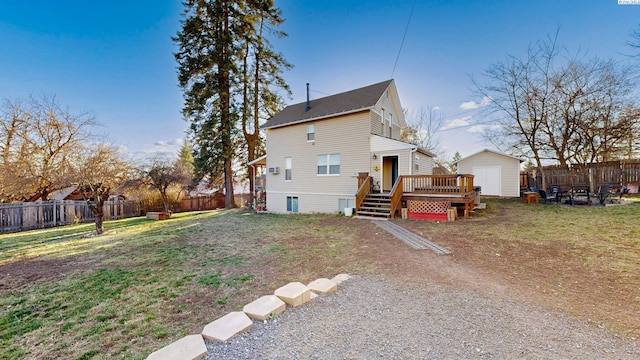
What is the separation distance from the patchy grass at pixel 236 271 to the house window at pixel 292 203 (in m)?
5.95

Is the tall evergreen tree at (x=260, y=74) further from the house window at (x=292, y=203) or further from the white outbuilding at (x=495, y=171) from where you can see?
the white outbuilding at (x=495, y=171)

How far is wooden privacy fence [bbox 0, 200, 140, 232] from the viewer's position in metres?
11.6

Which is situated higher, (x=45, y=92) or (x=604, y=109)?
(x=45, y=92)

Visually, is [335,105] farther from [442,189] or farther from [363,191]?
[442,189]

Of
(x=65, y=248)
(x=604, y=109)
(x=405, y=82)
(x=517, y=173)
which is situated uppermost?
(x=405, y=82)

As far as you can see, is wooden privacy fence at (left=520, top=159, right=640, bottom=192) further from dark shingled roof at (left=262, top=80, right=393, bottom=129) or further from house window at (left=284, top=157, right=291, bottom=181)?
house window at (left=284, top=157, right=291, bottom=181)

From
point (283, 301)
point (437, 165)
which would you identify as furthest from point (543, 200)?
point (283, 301)

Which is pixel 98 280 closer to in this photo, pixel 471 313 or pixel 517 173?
pixel 471 313

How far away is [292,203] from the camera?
1477cm

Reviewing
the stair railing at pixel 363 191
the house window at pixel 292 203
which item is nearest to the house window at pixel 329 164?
the stair railing at pixel 363 191

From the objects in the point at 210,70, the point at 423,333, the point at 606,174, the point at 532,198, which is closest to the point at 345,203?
the point at 532,198

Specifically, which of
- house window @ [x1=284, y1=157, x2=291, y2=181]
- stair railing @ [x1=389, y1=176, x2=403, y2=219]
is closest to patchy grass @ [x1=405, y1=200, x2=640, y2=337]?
stair railing @ [x1=389, y1=176, x2=403, y2=219]

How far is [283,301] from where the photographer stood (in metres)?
3.22

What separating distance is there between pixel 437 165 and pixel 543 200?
13.1m
